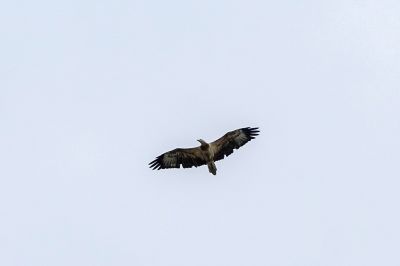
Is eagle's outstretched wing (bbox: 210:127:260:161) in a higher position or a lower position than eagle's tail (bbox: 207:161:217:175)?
higher

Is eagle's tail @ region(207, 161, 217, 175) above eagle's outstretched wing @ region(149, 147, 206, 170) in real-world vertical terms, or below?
below

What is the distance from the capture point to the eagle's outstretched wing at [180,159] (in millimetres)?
33406

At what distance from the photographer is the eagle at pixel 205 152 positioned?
109ft

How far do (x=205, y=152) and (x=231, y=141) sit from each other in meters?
1.62

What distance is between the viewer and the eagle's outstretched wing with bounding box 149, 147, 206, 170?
1315 inches

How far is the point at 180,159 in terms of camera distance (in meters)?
34.0

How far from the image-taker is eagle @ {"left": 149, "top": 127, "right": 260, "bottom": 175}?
33219 mm

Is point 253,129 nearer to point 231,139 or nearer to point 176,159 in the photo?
point 231,139

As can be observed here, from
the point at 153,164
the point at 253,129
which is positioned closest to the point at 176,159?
the point at 153,164

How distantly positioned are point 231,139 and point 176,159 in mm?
2607

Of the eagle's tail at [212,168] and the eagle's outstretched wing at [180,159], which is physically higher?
the eagle's outstretched wing at [180,159]

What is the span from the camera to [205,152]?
108ft

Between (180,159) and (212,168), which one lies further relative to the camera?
(180,159)

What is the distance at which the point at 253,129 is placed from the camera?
34.2 meters
